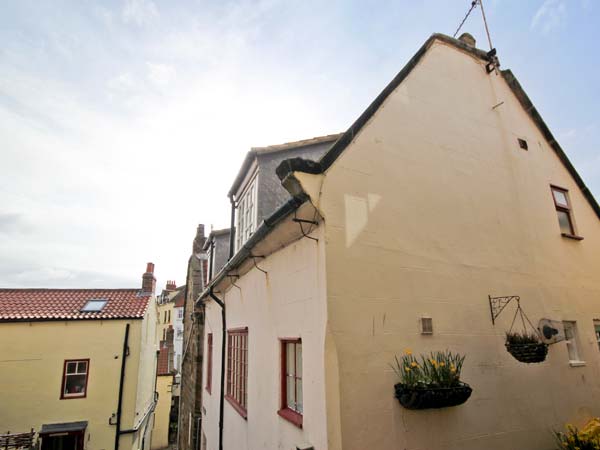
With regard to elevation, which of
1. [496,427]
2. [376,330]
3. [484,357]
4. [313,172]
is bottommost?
[496,427]

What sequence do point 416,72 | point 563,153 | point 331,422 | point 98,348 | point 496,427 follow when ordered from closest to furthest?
point 331,422 < point 496,427 < point 416,72 < point 563,153 < point 98,348

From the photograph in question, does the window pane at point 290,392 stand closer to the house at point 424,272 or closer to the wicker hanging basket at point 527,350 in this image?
the house at point 424,272

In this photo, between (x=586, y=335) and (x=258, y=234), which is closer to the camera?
(x=258, y=234)

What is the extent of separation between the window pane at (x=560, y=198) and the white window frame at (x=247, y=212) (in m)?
6.36

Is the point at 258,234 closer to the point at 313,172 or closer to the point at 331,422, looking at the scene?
the point at 313,172

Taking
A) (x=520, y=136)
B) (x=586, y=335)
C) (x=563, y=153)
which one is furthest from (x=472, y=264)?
(x=563, y=153)

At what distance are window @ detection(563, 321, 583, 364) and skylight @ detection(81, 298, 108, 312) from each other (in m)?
16.6

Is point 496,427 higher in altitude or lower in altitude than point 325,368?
lower

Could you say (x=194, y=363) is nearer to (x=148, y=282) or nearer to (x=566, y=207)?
(x=148, y=282)

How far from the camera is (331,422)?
3.55 metres

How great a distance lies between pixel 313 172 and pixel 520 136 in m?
5.48

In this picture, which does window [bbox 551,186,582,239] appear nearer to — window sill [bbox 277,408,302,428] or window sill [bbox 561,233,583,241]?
window sill [bbox 561,233,583,241]

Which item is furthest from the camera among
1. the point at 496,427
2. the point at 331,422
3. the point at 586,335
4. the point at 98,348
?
the point at 98,348

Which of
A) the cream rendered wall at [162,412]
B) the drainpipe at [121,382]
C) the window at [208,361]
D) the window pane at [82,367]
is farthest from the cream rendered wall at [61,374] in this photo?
the cream rendered wall at [162,412]
